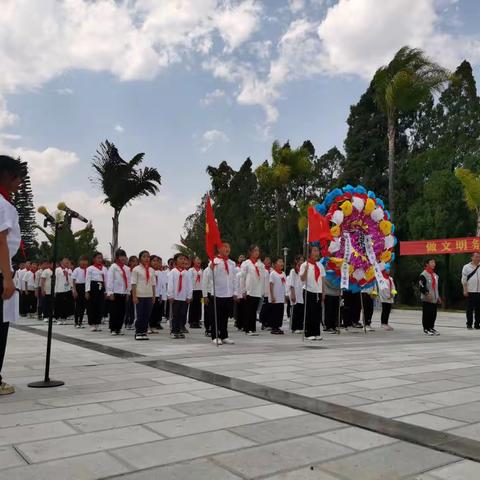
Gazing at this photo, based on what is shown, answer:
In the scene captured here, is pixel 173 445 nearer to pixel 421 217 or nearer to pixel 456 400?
A: pixel 456 400

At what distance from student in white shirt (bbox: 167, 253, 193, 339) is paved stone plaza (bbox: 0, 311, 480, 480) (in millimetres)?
3015

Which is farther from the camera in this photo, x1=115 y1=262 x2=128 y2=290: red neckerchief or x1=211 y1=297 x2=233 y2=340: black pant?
x1=115 y1=262 x2=128 y2=290: red neckerchief

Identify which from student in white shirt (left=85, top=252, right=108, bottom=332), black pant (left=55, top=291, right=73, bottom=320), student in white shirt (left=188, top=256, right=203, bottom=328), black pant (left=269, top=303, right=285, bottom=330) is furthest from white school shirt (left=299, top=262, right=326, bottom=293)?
black pant (left=55, top=291, right=73, bottom=320)

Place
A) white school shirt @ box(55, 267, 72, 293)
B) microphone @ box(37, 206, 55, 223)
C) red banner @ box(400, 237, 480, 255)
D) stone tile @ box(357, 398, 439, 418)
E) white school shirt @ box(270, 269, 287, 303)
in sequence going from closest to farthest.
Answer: stone tile @ box(357, 398, 439, 418), microphone @ box(37, 206, 55, 223), white school shirt @ box(270, 269, 287, 303), white school shirt @ box(55, 267, 72, 293), red banner @ box(400, 237, 480, 255)

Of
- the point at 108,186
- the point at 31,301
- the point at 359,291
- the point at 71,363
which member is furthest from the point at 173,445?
the point at 108,186

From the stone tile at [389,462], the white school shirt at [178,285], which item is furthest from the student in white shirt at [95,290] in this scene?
the stone tile at [389,462]

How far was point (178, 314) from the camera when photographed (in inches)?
429

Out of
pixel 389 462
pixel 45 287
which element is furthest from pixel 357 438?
pixel 45 287

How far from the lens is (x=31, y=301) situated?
18.3 metres

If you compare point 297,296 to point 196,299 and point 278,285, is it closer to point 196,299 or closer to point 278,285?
point 278,285

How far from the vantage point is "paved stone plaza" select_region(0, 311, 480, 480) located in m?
3.07

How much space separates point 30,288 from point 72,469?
15.8 metres

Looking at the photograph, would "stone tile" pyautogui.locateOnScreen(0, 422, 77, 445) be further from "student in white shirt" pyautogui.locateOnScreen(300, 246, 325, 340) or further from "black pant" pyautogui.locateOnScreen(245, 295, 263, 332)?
"black pant" pyautogui.locateOnScreen(245, 295, 263, 332)

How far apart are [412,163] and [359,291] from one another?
22393mm
